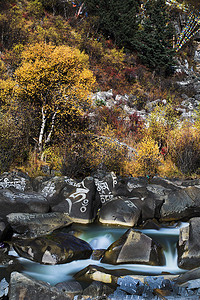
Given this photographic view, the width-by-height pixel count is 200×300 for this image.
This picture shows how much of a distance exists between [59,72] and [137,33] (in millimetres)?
23528

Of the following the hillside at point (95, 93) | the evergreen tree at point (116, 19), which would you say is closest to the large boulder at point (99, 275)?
the hillside at point (95, 93)

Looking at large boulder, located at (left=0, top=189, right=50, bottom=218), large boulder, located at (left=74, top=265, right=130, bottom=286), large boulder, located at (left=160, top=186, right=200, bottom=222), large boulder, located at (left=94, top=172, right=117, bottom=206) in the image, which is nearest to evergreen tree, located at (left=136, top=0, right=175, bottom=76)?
large boulder, located at (left=94, top=172, right=117, bottom=206)

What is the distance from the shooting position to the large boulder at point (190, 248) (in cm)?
532

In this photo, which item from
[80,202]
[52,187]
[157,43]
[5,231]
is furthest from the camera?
[157,43]

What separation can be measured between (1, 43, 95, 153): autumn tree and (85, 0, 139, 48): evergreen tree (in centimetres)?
2063

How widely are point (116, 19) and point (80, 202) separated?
105 ft

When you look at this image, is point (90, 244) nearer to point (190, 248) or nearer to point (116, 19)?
point (190, 248)

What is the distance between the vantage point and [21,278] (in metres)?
3.88

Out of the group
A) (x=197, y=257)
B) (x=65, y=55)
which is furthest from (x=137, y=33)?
(x=197, y=257)

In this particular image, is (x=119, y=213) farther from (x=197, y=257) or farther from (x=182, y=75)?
(x=182, y=75)

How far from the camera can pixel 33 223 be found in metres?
6.54

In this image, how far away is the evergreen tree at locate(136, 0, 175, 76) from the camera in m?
31.4

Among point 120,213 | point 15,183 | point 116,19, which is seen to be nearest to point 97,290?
point 120,213

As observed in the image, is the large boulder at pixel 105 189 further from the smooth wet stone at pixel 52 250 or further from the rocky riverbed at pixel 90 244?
the smooth wet stone at pixel 52 250
